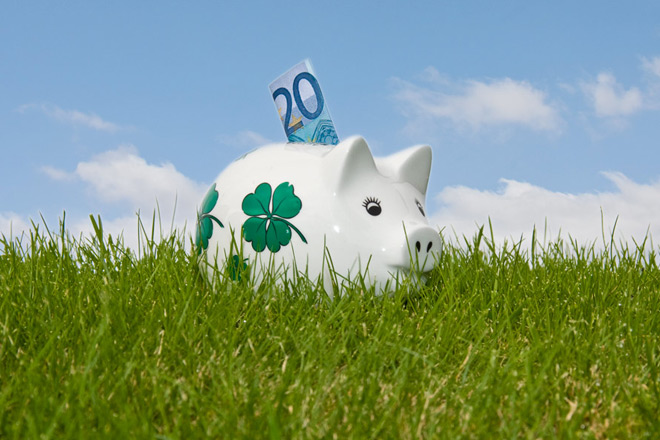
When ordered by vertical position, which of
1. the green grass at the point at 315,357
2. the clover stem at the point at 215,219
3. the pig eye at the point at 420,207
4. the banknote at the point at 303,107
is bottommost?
the green grass at the point at 315,357

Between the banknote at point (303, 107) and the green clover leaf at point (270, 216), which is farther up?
the banknote at point (303, 107)

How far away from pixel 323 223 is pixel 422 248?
450mm

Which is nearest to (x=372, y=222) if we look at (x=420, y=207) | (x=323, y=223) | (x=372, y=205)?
(x=372, y=205)

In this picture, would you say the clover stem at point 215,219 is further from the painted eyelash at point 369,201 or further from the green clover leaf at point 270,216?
the painted eyelash at point 369,201

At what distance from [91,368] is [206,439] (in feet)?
1.71

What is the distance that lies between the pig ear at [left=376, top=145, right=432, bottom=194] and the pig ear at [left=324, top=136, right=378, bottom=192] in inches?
7.7

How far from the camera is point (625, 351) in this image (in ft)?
8.75

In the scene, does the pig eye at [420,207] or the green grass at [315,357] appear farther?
the pig eye at [420,207]

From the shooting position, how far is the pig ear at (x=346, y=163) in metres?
2.90

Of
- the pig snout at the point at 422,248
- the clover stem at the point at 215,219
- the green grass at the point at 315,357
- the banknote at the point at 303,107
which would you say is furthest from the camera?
the banknote at the point at 303,107

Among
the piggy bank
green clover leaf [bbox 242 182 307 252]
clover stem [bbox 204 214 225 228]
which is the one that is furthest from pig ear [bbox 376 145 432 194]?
clover stem [bbox 204 214 225 228]

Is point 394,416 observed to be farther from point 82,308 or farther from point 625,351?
point 82,308

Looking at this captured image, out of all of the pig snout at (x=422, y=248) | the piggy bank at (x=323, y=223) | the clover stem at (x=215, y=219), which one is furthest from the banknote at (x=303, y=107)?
the pig snout at (x=422, y=248)

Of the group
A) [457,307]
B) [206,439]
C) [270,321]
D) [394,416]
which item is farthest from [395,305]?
[206,439]
